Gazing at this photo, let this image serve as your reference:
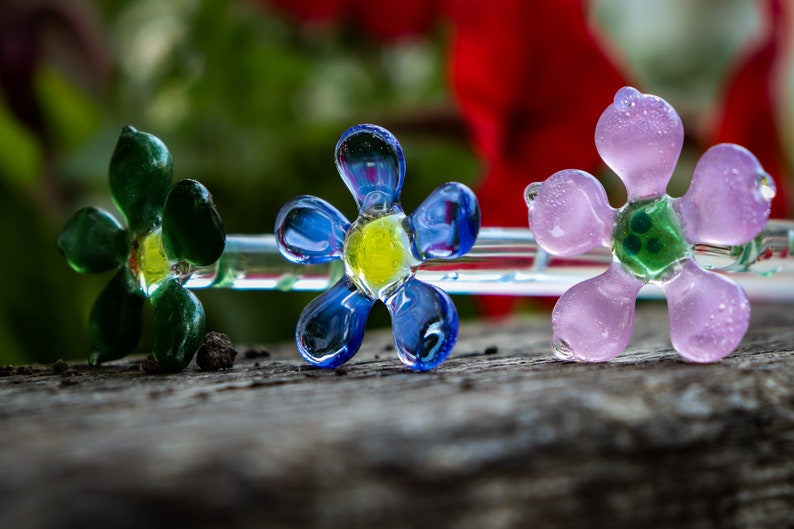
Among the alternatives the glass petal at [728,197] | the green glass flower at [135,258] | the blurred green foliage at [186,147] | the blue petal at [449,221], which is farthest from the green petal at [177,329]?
the blurred green foliage at [186,147]

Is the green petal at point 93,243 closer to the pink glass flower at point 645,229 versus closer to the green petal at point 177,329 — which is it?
the green petal at point 177,329

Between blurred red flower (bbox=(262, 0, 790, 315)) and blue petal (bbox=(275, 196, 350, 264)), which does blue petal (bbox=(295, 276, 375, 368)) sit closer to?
blue petal (bbox=(275, 196, 350, 264))

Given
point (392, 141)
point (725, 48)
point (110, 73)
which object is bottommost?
point (392, 141)

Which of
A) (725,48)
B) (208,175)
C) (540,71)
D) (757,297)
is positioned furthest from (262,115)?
(725,48)

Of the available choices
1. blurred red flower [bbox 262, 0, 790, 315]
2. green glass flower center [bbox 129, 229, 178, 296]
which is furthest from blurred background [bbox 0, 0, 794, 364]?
green glass flower center [bbox 129, 229, 178, 296]

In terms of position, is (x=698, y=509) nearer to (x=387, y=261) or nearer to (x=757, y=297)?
(x=387, y=261)

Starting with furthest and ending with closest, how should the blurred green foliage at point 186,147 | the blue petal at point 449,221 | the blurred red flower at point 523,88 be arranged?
the blurred green foliage at point 186,147 → the blurred red flower at point 523,88 → the blue petal at point 449,221

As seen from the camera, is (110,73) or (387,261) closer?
(387,261)
